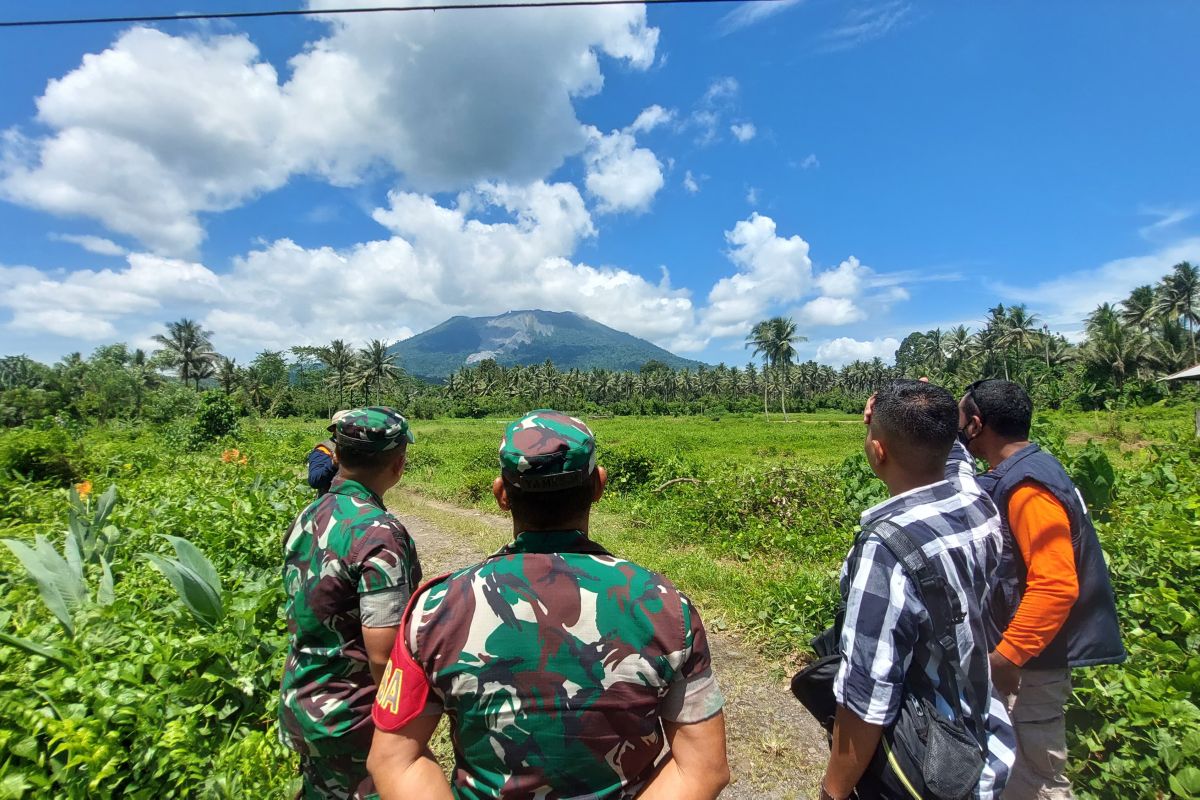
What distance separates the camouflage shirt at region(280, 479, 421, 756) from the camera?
6.03 feet

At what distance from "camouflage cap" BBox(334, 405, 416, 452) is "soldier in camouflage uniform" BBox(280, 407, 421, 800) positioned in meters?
0.19

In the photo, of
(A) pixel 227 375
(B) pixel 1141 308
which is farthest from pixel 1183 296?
(A) pixel 227 375

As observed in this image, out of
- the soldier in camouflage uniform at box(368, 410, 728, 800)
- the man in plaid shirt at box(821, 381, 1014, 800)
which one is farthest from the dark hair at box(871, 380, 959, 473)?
the soldier in camouflage uniform at box(368, 410, 728, 800)

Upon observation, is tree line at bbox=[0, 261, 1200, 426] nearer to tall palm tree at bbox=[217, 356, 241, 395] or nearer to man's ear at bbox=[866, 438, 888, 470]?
tall palm tree at bbox=[217, 356, 241, 395]

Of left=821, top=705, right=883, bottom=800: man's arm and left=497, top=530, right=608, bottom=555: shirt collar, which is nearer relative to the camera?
left=497, top=530, right=608, bottom=555: shirt collar

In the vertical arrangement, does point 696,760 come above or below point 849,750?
above

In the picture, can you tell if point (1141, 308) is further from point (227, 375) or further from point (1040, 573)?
point (227, 375)

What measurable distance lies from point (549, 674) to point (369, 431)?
1.35 meters

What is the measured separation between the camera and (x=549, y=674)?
3.63 ft

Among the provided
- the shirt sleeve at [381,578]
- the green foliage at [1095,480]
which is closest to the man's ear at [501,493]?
the shirt sleeve at [381,578]

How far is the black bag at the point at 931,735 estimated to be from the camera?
1420 millimetres

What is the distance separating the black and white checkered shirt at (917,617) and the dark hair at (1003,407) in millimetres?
768

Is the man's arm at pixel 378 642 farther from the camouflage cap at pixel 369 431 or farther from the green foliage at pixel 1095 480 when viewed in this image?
the green foliage at pixel 1095 480

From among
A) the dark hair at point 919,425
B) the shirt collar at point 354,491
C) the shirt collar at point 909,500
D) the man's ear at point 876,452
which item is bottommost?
the shirt collar at point 354,491
